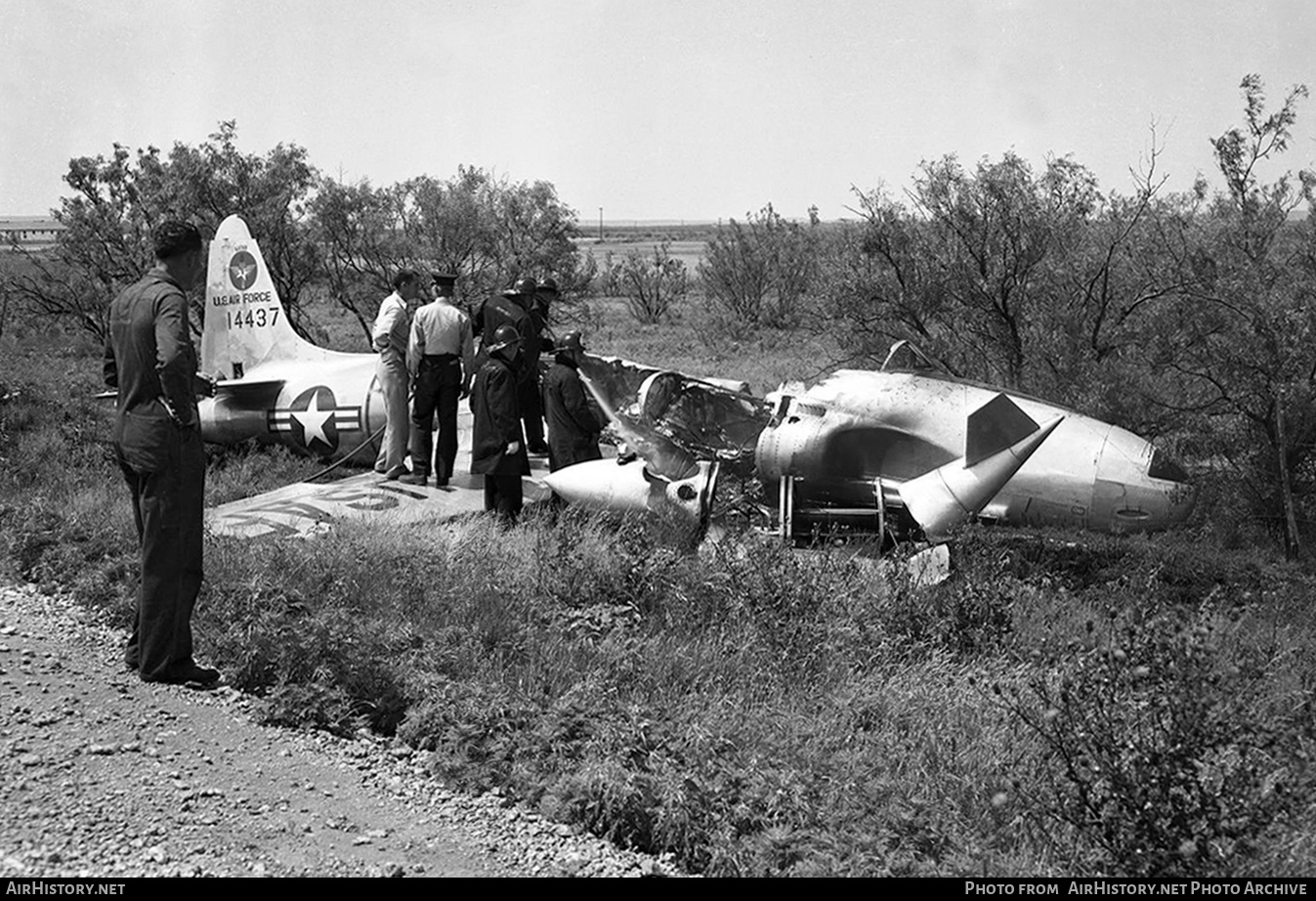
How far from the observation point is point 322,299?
3331 centimetres

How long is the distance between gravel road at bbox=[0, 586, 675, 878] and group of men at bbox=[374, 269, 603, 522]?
432 centimetres

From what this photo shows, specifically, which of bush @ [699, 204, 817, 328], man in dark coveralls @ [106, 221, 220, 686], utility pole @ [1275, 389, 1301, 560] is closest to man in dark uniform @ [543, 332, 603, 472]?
man in dark coveralls @ [106, 221, 220, 686]

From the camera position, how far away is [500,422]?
9266 millimetres

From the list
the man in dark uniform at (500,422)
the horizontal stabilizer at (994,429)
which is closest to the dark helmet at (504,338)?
the man in dark uniform at (500,422)

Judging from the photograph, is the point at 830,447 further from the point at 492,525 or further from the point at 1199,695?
the point at 1199,695

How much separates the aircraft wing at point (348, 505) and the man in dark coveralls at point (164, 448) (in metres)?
3.22

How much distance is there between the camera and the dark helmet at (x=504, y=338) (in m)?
9.35

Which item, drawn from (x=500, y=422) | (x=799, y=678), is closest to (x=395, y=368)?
(x=500, y=422)

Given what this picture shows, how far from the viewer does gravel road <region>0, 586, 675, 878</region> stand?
396 centimetres

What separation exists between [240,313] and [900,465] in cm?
993

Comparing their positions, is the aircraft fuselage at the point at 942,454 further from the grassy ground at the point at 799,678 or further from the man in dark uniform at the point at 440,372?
the man in dark uniform at the point at 440,372

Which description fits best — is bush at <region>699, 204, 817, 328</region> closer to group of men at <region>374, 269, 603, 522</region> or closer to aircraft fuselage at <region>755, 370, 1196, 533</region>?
group of men at <region>374, 269, 603, 522</region>
